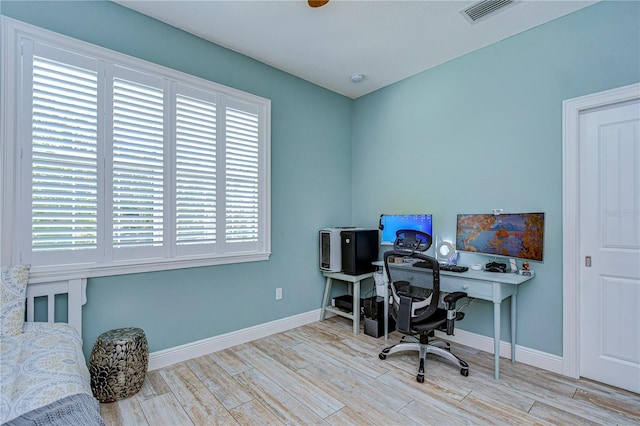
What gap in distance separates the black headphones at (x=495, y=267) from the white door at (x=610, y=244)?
0.52 metres

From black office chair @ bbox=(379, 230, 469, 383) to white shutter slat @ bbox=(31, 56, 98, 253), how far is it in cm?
231

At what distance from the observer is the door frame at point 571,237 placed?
2355 mm

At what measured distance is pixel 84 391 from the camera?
1304 mm

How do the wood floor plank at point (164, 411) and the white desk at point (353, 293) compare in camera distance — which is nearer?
the wood floor plank at point (164, 411)

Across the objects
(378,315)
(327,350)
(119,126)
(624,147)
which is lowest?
(327,350)

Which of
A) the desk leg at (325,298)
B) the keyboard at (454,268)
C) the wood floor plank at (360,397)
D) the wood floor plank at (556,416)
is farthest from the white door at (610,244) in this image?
the desk leg at (325,298)

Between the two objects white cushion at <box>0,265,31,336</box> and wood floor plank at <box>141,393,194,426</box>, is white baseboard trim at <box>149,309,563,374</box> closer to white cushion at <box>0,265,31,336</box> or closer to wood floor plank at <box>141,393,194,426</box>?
wood floor plank at <box>141,393,194,426</box>

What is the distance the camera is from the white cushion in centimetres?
167

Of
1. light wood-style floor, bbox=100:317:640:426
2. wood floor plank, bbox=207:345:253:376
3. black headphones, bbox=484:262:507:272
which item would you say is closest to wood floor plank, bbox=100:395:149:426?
light wood-style floor, bbox=100:317:640:426

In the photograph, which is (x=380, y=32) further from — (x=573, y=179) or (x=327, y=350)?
(x=327, y=350)

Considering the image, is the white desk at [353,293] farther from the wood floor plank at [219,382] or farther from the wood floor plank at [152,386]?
the wood floor plank at [152,386]

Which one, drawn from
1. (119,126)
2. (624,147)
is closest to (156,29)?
(119,126)

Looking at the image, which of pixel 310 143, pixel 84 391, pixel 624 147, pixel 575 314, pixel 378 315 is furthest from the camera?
pixel 310 143

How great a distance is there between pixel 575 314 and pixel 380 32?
276 cm
